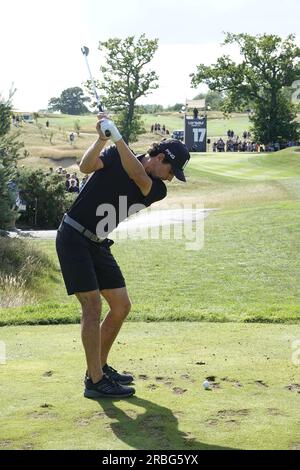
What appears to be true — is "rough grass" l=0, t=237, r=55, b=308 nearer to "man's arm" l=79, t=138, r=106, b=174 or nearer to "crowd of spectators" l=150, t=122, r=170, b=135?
"man's arm" l=79, t=138, r=106, b=174

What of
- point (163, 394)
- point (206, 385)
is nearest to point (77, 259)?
point (163, 394)

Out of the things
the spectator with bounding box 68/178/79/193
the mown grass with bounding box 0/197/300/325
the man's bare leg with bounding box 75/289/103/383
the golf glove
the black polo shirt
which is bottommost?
the mown grass with bounding box 0/197/300/325

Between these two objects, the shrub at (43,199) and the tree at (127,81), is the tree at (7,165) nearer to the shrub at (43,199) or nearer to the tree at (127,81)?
the shrub at (43,199)

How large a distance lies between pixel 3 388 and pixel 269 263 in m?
13.1

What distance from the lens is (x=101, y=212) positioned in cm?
590

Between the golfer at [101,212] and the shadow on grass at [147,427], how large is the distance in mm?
295

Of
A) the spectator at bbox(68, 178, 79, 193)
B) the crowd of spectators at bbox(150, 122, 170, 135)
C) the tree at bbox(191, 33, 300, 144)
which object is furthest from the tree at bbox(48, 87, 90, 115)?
the spectator at bbox(68, 178, 79, 193)

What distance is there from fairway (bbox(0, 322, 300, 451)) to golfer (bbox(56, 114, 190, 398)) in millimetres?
214

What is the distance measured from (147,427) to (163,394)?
0.76 m

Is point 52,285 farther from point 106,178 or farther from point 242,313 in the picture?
point 106,178

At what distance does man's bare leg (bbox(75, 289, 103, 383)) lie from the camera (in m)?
5.89

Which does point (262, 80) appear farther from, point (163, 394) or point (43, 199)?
point (163, 394)

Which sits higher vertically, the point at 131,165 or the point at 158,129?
the point at 158,129

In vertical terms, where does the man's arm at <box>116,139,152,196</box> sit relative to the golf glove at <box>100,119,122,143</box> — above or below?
below
